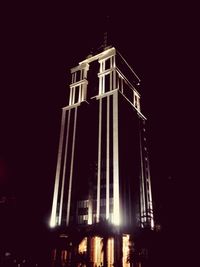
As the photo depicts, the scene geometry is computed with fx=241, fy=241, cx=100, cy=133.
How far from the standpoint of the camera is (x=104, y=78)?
43.6 meters

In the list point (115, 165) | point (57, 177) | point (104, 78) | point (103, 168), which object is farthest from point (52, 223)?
point (104, 78)

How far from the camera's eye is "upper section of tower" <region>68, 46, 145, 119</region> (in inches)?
1687

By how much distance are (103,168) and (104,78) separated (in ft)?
56.3

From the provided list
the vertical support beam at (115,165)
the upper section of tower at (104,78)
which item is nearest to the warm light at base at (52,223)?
the vertical support beam at (115,165)

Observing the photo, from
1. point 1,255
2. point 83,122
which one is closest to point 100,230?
point 1,255

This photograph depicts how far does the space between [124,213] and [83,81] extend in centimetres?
2571

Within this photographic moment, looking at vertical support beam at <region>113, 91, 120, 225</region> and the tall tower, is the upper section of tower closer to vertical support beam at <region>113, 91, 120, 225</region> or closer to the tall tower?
the tall tower

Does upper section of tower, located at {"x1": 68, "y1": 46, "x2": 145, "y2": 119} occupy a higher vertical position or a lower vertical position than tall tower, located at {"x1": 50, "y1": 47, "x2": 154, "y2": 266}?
higher

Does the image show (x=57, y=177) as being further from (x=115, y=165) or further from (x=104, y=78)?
(x=104, y=78)

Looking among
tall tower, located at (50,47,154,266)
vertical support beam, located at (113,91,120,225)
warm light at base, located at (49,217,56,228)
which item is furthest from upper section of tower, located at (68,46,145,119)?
warm light at base, located at (49,217,56,228)

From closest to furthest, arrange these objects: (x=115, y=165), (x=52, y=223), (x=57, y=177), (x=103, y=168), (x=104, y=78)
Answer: (x=115, y=165), (x=52, y=223), (x=103, y=168), (x=57, y=177), (x=104, y=78)

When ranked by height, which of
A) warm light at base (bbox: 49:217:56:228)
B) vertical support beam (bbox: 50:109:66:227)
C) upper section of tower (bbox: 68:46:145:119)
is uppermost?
upper section of tower (bbox: 68:46:145:119)

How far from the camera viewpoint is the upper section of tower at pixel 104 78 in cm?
4285

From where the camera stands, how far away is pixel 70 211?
33.9 metres
